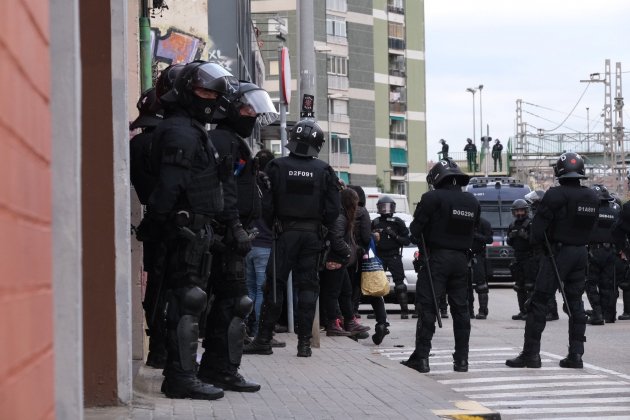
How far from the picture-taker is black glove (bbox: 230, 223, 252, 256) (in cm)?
832

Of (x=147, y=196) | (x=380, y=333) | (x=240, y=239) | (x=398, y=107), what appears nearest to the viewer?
(x=240, y=239)

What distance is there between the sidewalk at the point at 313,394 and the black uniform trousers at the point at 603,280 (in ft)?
26.3

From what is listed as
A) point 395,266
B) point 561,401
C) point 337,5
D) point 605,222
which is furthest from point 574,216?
point 337,5

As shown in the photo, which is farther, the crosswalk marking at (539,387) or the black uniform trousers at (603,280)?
the black uniform trousers at (603,280)

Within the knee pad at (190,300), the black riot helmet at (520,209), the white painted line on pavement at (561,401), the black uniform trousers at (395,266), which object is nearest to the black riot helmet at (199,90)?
the knee pad at (190,300)

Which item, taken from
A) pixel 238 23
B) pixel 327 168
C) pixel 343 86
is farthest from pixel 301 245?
pixel 343 86

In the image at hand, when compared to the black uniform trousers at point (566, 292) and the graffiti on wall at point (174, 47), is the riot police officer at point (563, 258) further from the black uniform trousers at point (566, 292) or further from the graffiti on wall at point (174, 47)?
the graffiti on wall at point (174, 47)

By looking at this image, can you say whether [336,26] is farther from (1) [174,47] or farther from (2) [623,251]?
(1) [174,47]

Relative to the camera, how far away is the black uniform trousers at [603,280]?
1983cm

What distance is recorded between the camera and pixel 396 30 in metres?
102

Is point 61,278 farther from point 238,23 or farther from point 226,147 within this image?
point 238,23

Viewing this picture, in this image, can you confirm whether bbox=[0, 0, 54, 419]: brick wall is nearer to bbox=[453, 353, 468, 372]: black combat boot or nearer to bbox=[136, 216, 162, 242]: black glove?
bbox=[136, 216, 162, 242]: black glove

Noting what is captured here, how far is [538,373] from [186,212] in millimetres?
5535

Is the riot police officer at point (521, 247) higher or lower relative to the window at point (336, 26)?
lower
